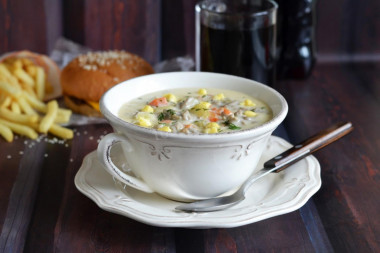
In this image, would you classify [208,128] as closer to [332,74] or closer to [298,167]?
[298,167]

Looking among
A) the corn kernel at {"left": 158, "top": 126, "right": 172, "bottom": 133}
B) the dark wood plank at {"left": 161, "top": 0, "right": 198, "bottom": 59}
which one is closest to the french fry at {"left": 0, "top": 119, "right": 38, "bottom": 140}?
the corn kernel at {"left": 158, "top": 126, "right": 172, "bottom": 133}

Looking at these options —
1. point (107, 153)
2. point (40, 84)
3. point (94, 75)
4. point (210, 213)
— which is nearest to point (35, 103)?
point (40, 84)

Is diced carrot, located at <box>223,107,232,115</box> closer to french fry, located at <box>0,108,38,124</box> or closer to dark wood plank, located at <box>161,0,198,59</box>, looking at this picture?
french fry, located at <box>0,108,38,124</box>

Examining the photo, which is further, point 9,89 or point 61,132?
point 9,89

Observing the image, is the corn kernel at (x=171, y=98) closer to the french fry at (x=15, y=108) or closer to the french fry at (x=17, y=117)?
the french fry at (x=17, y=117)

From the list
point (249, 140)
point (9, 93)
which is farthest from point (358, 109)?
point (9, 93)

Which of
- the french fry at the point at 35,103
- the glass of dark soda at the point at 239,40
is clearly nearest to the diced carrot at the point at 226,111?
the glass of dark soda at the point at 239,40

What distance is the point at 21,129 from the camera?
7.62 ft

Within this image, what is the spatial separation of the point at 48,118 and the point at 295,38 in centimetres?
122

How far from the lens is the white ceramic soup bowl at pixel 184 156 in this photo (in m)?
1.52

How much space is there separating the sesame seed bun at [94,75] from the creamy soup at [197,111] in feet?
2.31

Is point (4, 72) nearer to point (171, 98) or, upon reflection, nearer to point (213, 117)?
point (171, 98)

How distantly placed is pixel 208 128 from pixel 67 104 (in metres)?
1.20

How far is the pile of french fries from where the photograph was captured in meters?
2.33
